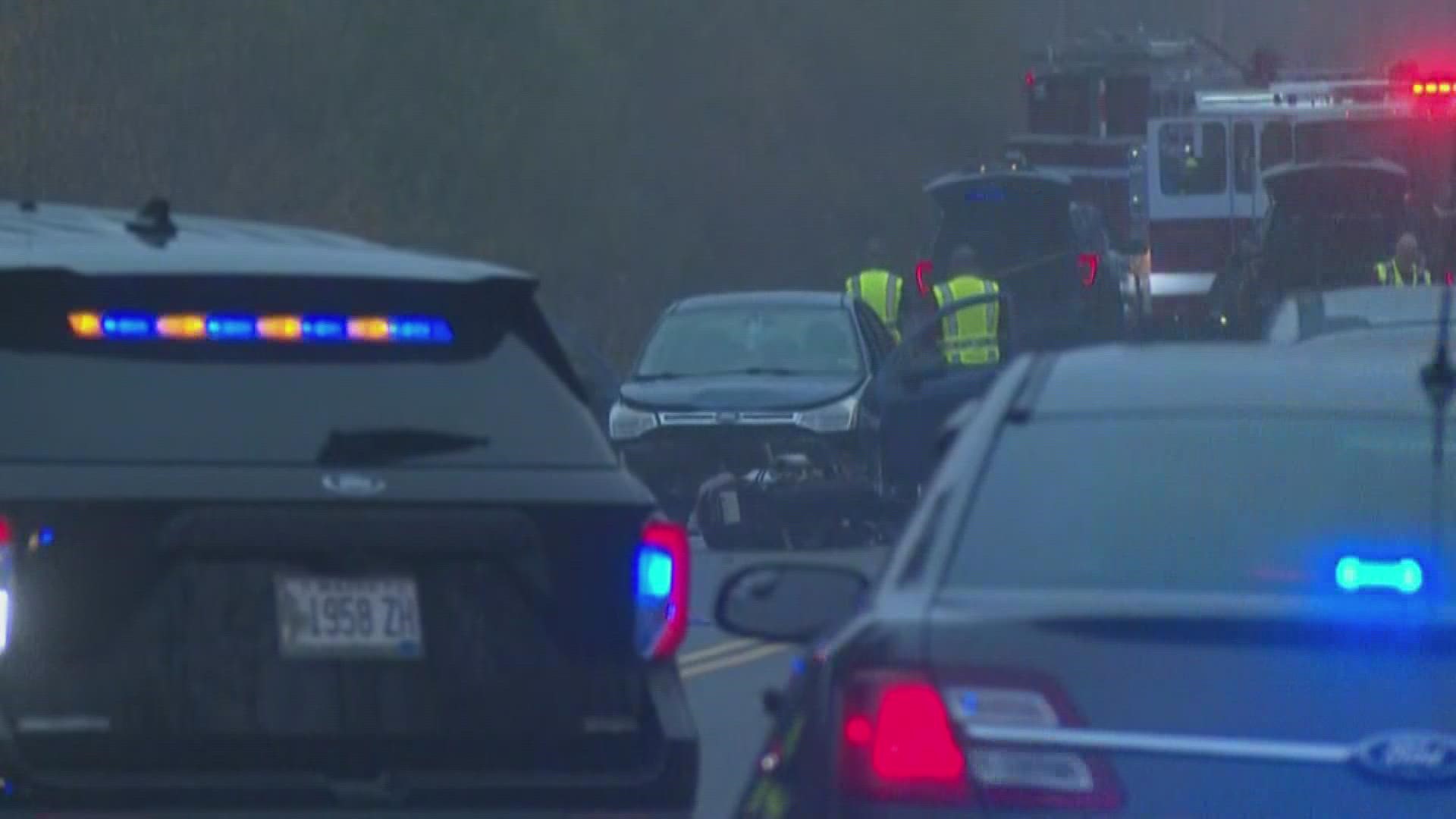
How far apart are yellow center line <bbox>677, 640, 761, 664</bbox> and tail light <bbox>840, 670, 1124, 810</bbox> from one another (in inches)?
362


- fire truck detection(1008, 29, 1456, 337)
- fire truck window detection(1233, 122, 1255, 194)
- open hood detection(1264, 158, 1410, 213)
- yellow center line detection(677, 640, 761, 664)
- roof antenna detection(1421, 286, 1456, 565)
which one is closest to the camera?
roof antenna detection(1421, 286, 1456, 565)

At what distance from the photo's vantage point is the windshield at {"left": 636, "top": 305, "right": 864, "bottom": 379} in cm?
2116

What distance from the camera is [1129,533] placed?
525 cm

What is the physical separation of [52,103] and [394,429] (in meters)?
26.7

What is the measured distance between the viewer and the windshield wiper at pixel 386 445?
640 cm

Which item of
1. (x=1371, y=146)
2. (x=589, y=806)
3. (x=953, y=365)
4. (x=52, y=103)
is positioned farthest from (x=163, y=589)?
(x=1371, y=146)

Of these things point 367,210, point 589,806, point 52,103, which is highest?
point 589,806

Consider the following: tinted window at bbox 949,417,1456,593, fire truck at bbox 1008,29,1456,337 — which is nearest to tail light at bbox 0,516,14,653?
tinted window at bbox 949,417,1456,593

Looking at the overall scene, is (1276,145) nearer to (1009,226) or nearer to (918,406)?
(1009,226)

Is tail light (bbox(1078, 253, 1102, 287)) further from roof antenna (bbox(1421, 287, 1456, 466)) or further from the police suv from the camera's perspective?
roof antenna (bbox(1421, 287, 1456, 466))

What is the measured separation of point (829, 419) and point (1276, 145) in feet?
60.6

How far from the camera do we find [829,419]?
65.0 ft

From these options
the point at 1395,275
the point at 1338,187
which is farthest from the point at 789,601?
the point at 1338,187

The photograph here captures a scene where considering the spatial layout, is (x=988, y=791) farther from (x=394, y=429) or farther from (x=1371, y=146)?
(x=1371, y=146)
